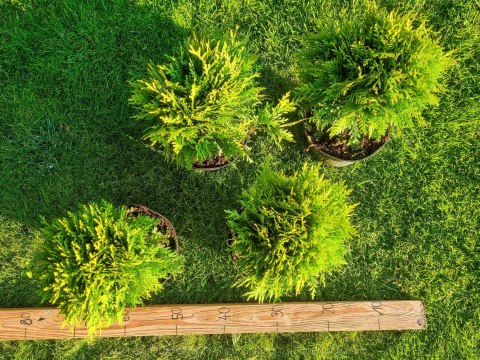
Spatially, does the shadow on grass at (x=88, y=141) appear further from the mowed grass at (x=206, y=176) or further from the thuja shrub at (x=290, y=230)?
the thuja shrub at (x=290, y=230)

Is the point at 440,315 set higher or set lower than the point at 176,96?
lower

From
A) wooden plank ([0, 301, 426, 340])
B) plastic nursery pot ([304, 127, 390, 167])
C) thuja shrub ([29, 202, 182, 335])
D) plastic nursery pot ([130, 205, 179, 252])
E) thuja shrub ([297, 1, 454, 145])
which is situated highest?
thuja shrub ([297, 1, 454, 145])

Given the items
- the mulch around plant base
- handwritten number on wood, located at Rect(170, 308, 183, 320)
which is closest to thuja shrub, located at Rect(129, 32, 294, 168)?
the mulch around plant base

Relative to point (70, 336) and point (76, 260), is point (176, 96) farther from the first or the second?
point (70, 336)

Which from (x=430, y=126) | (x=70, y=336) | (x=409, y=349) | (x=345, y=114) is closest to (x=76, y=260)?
(x=70, y=336)

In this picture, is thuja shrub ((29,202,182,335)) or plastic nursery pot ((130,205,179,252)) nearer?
→ thuja shrub ((29,202,182,335))

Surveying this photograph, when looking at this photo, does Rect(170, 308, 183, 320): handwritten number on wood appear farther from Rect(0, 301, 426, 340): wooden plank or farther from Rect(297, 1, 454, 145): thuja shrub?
Rect(297, 1, 454, 145): thuja shrub

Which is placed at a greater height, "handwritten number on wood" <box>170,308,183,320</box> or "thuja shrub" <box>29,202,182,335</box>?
"thuja shrub" <box>29,202,182,335</box>

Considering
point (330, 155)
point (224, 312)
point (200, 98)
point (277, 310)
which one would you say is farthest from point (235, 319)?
point (200, 98)
